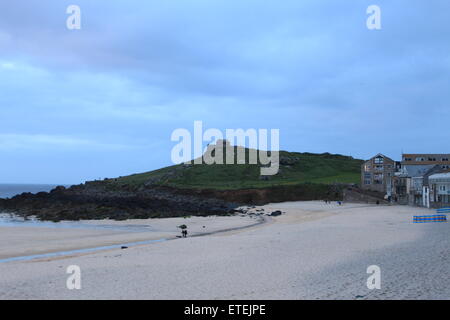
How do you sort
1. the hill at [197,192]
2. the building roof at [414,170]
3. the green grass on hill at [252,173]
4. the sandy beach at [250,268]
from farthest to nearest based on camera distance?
1. the green grass on hill at [252,173]
2. the building roof at [414,170]
3. the hill at [197,192]
4. the sandy beach at [250,268]

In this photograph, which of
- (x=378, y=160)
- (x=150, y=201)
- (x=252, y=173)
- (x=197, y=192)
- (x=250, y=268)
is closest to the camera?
(x=250, y=268)

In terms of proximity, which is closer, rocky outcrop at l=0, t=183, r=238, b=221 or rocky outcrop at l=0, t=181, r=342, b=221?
rocky outcrop at l=0, t=183, r=238, b=221

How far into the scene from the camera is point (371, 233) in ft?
106

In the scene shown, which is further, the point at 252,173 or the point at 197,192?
the point at 252,173

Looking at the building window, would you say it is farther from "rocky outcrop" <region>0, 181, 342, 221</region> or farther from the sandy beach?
the sandy beach

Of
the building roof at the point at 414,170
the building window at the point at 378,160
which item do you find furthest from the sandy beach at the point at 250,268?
the building window at the point at 378,160

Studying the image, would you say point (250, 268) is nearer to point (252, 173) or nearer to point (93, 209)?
point (93, 209)

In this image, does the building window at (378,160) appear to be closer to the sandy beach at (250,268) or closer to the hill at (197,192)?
the hill at (197,192)

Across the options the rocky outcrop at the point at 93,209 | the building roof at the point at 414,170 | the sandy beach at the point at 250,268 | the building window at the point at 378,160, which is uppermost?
the building window at the point at 378,160

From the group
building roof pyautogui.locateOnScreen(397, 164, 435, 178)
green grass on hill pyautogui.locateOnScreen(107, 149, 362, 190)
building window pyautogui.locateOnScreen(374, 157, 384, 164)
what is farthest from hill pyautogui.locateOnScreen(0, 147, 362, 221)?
building roof pyautogui.locateOnScreen(397, 164, 435, 178)

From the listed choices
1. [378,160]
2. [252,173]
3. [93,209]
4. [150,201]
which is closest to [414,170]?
[378,160]

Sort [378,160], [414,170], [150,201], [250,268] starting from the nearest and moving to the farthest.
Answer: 1. [250,268]
2. [150,201]
3. [414,170]
4. [378,160]

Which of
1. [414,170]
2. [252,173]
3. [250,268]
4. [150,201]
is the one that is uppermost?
[252,173]

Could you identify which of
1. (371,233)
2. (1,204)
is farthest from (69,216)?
(371,233)
